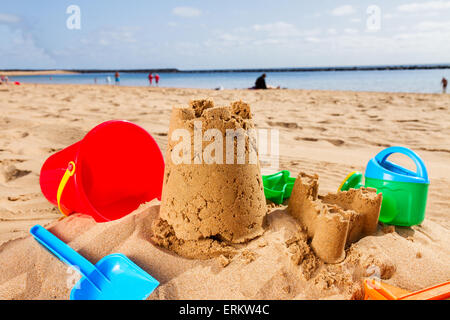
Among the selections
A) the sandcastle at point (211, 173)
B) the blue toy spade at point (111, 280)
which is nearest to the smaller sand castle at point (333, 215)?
the sandcastle at point (211, 173)

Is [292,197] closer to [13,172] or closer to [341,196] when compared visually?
[341,196]

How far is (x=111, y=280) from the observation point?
4.21ft

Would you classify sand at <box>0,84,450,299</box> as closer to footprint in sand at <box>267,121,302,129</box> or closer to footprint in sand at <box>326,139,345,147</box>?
footprint in sand at <box>326,139,345,147</box>

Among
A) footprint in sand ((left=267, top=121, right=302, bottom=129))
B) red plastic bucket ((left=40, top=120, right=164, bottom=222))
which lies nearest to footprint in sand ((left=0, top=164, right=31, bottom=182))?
red plastic bucket ((left=40, top=120, right=164, bottom=222))

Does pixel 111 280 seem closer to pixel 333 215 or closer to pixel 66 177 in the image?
pixel 66 177

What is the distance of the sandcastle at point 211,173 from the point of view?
134cm

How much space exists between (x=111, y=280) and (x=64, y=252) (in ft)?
1.14

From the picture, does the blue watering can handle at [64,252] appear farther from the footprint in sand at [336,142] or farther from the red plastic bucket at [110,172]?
the footprint in sand at [336,142]

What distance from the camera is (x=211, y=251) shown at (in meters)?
1.36

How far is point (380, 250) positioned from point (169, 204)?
100 centimetres

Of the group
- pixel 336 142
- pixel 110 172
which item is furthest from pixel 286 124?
pixel 110 172

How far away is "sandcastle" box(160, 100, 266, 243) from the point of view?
52.7 inches
